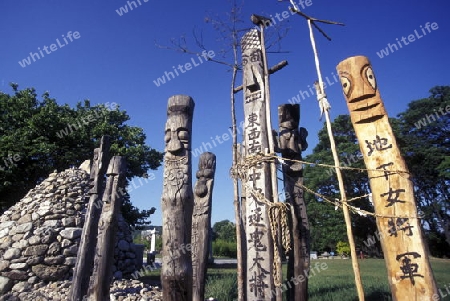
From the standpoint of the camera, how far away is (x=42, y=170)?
640 inches

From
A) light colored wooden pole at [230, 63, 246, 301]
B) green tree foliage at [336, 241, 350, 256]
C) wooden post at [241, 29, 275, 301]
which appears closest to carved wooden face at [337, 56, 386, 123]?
wooden post at [241, 29, 275, 301]

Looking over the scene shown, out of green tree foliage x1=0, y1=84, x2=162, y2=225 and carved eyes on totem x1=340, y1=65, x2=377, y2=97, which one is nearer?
carved eyes on totem x1=340, y1=65, x2=377, y2=97

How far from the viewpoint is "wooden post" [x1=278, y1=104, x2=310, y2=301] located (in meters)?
5.30

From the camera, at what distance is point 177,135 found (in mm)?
4590

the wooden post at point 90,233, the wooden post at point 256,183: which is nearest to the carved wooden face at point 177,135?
the wooden post at point 256,183

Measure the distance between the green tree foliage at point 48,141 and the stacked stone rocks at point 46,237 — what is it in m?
6.10

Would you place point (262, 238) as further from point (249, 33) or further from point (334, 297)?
point (334, 297)

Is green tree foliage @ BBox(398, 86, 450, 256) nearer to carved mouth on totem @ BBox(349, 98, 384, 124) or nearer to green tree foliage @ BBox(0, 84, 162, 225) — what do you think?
green tree foliage @ BBox(0, 84, 162, 225)

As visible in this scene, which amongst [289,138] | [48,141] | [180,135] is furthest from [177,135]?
[48,141]

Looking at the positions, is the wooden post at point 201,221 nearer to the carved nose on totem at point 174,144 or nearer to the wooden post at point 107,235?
the wooden post at point 107,235

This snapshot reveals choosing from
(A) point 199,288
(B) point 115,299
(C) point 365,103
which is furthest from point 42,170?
(C) point 365,103

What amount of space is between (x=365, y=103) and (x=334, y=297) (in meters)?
6.03

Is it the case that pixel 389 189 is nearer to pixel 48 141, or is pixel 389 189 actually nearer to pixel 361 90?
pixel 361 90

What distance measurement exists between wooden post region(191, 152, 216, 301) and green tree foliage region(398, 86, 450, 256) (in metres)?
20.1
